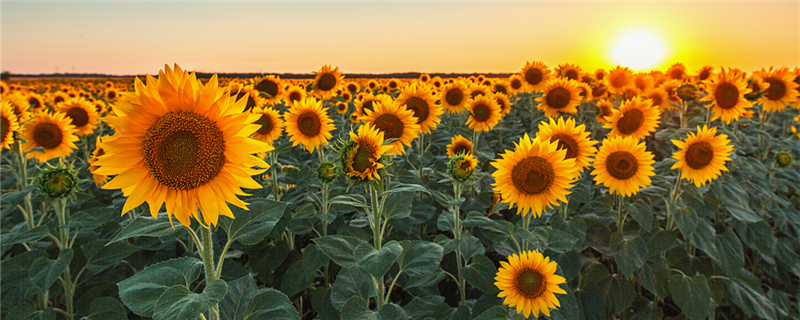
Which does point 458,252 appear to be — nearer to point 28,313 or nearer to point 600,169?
point 600,169

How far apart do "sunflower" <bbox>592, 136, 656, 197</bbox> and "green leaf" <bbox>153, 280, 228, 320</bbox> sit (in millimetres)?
2851

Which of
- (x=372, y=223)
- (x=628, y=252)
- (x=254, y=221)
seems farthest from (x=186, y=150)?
(x=628, y=252)

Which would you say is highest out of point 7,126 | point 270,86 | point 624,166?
point 270,86

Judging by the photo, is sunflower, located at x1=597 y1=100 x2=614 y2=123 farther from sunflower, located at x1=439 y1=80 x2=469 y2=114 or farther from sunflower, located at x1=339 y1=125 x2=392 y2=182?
sunflower, located at x1=339 y1=125 x2=392 y2=182

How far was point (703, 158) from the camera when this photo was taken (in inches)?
130

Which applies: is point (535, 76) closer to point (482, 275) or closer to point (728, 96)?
point (728, 96)

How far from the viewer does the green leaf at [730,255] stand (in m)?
3.27

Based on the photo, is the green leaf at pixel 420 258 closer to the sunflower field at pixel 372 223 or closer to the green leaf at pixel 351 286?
the sunflower field at pixel 372 223

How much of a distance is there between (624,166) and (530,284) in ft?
4.77

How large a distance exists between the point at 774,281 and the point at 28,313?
6.58m

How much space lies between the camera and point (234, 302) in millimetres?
2002

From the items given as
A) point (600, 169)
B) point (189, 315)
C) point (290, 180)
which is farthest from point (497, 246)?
point (189, 315)

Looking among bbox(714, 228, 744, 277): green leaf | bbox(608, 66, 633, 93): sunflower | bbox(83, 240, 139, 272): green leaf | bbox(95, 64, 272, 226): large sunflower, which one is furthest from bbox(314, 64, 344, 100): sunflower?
bbox(714, 228, 744, 277): green leaf

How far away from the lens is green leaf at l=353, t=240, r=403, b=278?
6.09 ft
